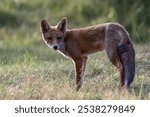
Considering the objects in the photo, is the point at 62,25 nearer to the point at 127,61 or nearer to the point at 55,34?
the point at 55,34

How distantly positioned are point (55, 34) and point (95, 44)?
0.73m

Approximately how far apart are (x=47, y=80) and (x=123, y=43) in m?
1.39

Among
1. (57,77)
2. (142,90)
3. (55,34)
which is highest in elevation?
(55,34)

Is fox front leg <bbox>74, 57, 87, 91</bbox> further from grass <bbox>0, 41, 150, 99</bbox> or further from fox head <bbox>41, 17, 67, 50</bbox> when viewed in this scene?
fox head <bbox>41, 17, 67, 50</bbox>

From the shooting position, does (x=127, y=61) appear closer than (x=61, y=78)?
Yes

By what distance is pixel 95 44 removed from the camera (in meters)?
11.2

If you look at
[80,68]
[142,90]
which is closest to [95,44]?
[80,68]

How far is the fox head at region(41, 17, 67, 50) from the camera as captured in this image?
11.4 m

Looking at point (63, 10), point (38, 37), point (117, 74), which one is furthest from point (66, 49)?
point (63, 10)

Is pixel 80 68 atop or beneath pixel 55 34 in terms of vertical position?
beneath

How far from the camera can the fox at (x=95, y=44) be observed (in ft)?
35.0

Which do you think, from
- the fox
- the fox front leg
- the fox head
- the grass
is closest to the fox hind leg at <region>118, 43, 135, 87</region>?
the fox

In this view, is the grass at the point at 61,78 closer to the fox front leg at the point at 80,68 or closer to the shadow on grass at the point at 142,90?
the shadow on grass at the point at 142,90

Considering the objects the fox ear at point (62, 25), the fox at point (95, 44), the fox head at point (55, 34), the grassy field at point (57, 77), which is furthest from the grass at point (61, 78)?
the fox ear at point (62, 25)
